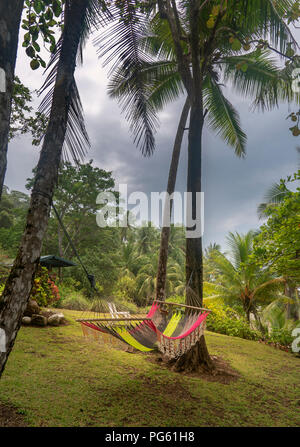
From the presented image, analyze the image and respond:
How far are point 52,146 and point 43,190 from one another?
32 cm

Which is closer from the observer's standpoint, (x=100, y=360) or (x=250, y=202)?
(x=100, y=360)

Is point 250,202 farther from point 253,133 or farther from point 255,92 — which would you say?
point 255,92

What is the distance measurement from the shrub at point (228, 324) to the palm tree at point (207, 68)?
3156 millimetres

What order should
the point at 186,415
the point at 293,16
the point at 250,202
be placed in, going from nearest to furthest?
1. the point at 293,16
2. the point at 186,415
3. the point at 250,202

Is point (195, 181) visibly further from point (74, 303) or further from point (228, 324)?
point (74, 303)

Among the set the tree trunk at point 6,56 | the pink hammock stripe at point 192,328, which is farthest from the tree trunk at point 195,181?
the tree trunk at point 6,56

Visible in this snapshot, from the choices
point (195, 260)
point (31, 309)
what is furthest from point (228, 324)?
point (31, 309)

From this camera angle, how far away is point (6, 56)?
56.5 inches

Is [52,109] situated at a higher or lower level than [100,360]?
higher

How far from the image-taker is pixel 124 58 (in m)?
2.67

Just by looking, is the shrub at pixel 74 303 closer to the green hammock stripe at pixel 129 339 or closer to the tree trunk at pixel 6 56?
the green hammock stripe at pixel 129 339

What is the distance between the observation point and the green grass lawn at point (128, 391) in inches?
80.7
